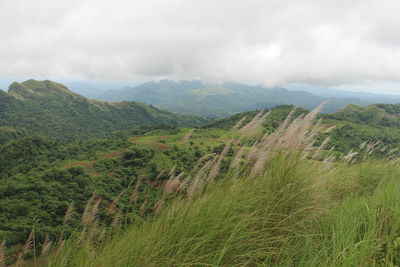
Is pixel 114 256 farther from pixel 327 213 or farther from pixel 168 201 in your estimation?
pixel 327 213

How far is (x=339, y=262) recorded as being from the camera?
5.97 ft

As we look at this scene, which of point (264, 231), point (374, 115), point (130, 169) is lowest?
point (130, 169)

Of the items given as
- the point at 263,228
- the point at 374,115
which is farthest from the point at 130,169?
the point at 374,115

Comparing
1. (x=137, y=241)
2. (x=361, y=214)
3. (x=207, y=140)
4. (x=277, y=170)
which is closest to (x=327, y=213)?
(x=361, y=214)

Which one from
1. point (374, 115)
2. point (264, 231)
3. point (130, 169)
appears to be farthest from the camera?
point (374, 115)

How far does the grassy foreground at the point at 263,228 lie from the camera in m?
2.01

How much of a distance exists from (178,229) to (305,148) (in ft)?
7.81

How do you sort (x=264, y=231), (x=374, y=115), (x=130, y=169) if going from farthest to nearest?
(x=374, y=115) < (x=130, y=169) < (x=264, y=231)

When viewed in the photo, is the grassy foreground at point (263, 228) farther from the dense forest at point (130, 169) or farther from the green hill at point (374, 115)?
the green hill at point (374, 115)

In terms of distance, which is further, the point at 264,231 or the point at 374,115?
the point at 374,115

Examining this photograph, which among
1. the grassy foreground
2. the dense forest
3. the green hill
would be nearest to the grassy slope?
the grassy foreground

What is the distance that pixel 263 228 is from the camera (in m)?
2.48

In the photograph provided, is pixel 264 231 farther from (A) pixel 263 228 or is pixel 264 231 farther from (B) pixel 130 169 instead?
(B) pixel 130 169

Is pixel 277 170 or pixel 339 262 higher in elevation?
pixel 277 170
